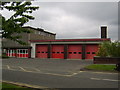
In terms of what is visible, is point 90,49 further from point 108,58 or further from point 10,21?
point 10,21

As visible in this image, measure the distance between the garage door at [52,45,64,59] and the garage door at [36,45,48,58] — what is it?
186 cm

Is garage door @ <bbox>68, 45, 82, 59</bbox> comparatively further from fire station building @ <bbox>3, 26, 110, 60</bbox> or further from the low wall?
the low wall

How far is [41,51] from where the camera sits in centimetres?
3491

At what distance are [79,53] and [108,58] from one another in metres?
11.7

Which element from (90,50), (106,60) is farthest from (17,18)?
(90,50)

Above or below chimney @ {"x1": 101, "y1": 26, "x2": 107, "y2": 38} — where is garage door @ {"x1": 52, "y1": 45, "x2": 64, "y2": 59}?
below

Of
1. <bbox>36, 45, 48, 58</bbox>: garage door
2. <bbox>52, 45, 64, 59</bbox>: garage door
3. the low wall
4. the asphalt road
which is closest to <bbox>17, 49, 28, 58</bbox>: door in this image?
<bbox>36, 45, 48, 58</bbox>: garage door

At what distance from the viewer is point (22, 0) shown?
612cm

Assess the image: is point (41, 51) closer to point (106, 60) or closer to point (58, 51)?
point (58, 51)

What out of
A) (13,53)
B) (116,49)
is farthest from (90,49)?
(13,53)

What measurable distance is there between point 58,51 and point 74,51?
11.3ft

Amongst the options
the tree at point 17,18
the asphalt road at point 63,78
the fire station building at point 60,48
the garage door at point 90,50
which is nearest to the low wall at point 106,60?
the asphalt road at point 63,78

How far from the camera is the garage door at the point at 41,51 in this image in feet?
113

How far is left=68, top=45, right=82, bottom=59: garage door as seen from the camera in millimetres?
31208
